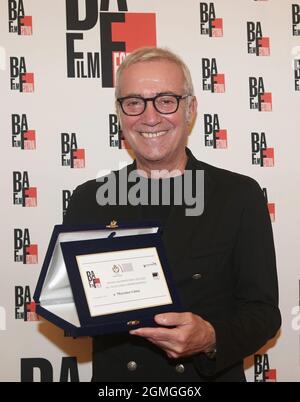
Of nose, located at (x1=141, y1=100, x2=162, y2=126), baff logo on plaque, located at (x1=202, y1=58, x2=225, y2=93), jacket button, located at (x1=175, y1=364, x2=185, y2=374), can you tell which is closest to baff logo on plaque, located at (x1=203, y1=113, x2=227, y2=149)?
baff logo on plaque, located at (x1=202, y1=58, x2=225, y2=93)

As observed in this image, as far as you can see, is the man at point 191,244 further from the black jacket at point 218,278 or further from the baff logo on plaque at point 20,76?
the baff logo on plaque at point 20,76

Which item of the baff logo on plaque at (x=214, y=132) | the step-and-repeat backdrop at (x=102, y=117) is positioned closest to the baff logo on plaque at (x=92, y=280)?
the step-and-repeat backdrop at (x=102, y=117)

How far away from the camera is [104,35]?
209cm

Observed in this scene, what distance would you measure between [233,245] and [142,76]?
0.58 metres

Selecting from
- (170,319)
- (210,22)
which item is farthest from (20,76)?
(170,319)

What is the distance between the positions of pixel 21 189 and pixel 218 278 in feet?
3.14

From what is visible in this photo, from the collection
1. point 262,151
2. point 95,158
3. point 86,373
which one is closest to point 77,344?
point 86,373

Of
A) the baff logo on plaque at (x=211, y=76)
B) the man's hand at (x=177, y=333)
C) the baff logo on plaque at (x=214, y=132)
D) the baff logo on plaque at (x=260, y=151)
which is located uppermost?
the baff logo on plaque at (x=211, y=76)

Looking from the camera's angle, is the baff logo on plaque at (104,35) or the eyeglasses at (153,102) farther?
the baff logo on plaque at (104,35)

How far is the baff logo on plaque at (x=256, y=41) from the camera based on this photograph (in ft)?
7.02

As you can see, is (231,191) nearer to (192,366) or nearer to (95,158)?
(192,366)

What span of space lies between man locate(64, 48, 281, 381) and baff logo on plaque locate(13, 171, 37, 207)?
18.5 inches

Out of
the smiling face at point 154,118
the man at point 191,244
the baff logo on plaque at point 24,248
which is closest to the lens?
the man at point 191,244

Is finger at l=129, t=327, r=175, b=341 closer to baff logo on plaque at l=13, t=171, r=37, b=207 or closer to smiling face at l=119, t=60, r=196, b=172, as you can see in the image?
smiling face at l=119, t=60, r=196, b=172
